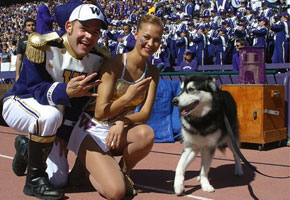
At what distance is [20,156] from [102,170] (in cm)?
116

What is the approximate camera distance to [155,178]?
152 inches

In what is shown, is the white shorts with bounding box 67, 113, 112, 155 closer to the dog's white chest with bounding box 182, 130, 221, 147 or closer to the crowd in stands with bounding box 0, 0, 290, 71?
the dog's white chest with bounding box 182, 130, 221, 147

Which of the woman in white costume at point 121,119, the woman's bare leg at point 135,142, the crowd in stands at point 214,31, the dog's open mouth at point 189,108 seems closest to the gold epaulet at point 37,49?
the woman in white costume at point 121,119

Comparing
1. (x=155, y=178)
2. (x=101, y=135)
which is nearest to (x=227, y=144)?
(x=155, y=178)

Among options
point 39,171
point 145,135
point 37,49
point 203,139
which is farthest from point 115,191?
point 37,49

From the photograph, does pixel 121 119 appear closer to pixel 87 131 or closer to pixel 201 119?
pixel 87 131

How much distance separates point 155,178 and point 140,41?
1.48 meters

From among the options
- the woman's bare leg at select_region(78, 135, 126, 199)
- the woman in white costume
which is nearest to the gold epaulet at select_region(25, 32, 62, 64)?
the woman in white costume

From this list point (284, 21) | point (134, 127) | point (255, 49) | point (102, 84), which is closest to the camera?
point (102, 84)

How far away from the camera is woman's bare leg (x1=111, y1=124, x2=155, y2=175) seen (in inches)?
128

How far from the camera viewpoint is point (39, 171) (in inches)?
122

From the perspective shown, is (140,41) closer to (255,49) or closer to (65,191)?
(65,191)

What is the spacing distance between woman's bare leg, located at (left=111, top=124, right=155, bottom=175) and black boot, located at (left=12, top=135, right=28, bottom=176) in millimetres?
1042

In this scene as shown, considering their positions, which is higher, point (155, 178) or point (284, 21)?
point (284, 21)
